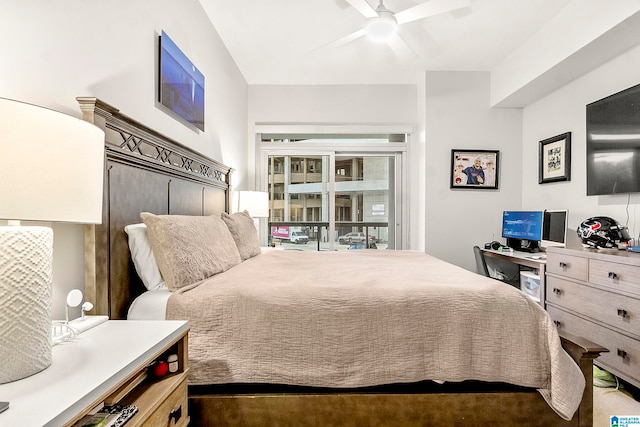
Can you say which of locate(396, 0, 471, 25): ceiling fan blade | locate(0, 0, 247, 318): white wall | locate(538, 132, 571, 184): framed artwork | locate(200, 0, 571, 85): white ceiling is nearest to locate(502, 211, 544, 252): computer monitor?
locate(538, 132, 571, 184): framed artwork

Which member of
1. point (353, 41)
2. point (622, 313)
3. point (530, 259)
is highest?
point (353, 41)

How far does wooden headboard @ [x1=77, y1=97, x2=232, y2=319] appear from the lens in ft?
4.60

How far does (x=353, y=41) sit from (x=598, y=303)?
293 centimetres

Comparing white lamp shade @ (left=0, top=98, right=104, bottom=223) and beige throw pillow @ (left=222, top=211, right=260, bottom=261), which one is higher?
white lamp shade @ (left=0, top=98, right=104, bottom=223)

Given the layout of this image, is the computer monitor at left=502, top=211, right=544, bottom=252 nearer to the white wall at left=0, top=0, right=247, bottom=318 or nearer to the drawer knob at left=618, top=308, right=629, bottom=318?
the drawer knob at left=618, top=308, right=629, bottom=318

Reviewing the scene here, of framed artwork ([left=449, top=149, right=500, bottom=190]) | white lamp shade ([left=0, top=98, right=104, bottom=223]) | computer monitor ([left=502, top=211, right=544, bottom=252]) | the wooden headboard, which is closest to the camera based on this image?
white lamp shade ([left=0, top=98, right=104, bottom=223])

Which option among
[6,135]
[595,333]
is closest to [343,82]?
[595,333]

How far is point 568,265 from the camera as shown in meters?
2.59

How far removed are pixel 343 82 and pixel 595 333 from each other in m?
3.64

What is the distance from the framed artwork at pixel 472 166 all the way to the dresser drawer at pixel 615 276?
2.06 meters

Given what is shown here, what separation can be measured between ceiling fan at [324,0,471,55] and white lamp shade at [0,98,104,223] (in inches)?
88.9

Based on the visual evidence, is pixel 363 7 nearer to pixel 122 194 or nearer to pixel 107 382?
pixel 122 194

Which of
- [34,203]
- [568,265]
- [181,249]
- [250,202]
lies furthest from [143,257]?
[568,265]

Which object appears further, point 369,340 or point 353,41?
point 353,41
